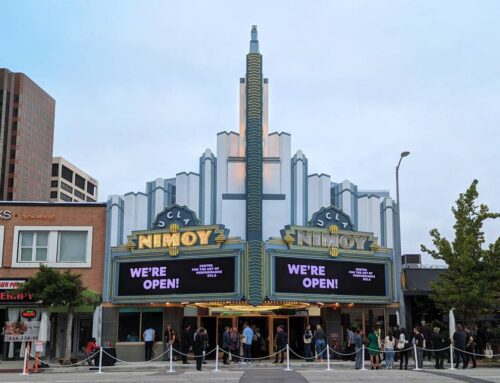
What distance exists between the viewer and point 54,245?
1383 inches

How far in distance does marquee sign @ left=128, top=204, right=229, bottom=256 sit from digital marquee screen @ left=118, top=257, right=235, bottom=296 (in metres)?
0.77

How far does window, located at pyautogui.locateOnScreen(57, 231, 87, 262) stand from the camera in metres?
35.2

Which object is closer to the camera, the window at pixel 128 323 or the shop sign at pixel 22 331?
the shop sign at pixel 22 331

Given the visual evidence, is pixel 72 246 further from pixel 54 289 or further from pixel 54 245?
pixel 54 289

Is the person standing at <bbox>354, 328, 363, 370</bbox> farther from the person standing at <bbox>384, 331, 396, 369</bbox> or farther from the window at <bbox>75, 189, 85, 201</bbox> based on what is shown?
the window at <bbox>75, 189, 85, 201</bbox>

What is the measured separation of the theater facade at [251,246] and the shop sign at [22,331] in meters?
3.21

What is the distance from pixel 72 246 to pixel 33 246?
1923 millimetres

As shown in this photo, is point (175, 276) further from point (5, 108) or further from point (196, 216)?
point (5, 108)

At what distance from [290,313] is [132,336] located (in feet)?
25.8

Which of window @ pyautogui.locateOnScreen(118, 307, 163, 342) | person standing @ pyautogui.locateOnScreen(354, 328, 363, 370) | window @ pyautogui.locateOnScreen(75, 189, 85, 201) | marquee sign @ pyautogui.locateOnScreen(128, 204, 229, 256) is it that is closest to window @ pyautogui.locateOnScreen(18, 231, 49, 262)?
marquee sign @ pyautogui.locateOnScreen(128, 204, 229, 256)

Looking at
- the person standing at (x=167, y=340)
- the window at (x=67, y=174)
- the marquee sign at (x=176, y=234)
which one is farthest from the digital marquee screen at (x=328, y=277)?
the window at (x=67, y=174)

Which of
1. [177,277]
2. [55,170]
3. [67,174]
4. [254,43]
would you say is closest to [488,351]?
[177,277]

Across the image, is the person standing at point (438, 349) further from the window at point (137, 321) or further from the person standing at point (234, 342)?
the window at point (137, 321)

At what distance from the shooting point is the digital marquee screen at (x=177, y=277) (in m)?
31.8
